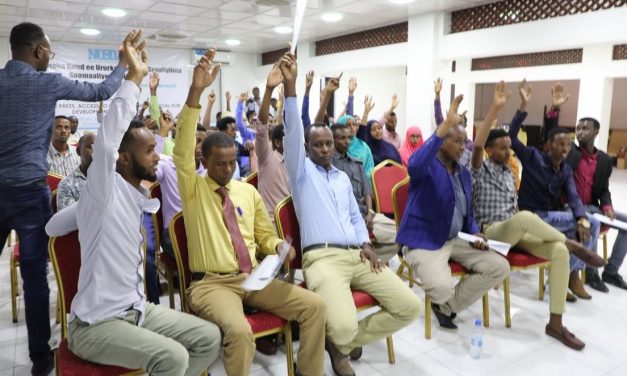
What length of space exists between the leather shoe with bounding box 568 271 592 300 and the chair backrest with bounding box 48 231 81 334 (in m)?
3.35

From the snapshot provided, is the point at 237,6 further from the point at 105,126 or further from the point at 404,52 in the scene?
the point at 105,126

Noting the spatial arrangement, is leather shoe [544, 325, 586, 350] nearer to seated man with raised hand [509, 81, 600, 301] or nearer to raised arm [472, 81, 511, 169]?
seated man with raised hand [509, 81, 600, 301]

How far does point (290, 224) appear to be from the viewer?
2.57 meters

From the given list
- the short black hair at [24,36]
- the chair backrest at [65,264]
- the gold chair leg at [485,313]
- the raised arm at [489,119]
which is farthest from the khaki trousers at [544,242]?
the short black hair at [24,36]

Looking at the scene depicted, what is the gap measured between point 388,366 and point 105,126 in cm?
188

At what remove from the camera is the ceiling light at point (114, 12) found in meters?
6.38

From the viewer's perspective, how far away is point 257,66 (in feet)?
37.8

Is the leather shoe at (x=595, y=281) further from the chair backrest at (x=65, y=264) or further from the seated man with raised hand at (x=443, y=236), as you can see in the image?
the chair backrest at (x=65, y=264)

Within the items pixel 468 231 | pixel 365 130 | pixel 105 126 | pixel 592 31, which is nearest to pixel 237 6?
pixel 365 130

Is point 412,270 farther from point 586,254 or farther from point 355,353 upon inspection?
point 586,254

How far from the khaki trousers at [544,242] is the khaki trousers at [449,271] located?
0.28m

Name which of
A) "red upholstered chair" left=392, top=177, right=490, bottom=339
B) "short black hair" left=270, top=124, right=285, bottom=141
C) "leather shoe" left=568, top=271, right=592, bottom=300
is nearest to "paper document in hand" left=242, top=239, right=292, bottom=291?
"red upholstered chair" left=392, top=177, right=490, bottom=339

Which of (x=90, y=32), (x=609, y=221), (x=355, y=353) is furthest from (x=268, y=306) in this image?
(x=90, y=32)

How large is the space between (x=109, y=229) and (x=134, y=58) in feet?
2.14
